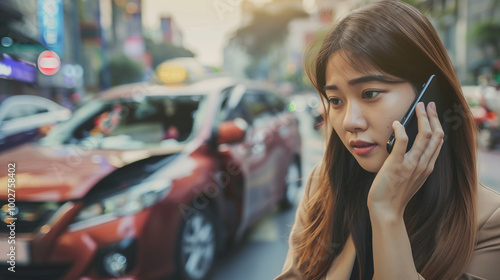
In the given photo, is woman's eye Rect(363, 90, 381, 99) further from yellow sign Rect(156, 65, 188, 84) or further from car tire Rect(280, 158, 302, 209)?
car tire Rect(280, 158, 302, 209)

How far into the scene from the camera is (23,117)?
15.5 feet

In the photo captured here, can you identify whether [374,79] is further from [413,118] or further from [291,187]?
[291,187]

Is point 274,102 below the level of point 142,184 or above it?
above

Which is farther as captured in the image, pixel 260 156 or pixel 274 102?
pixel 274 102

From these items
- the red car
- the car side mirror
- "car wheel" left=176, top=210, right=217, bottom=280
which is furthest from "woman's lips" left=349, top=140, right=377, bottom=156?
the car side mirror

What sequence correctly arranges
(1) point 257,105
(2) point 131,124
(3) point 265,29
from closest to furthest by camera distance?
(2) point 131,124 < (1) point 257,105 < (3) point 265,29

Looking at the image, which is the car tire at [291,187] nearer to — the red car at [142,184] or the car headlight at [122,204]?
the red car at [142,184]

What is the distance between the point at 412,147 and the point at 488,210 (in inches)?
9.4

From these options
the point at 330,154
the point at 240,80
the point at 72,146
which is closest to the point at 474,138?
the point at 330,154

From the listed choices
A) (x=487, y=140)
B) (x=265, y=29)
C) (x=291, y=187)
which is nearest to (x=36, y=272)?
(x=291, y=187)

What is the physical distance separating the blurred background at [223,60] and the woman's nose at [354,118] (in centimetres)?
24

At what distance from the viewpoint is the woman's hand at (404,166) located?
77 cm

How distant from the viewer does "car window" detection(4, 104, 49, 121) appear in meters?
4.47

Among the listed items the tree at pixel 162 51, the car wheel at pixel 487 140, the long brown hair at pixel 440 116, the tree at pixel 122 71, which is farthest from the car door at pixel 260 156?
the tree at pixel 162 51
